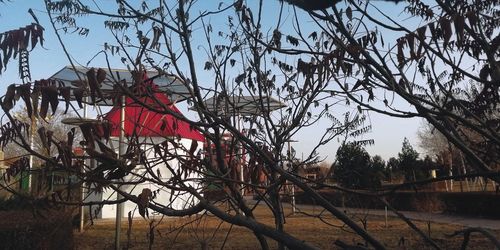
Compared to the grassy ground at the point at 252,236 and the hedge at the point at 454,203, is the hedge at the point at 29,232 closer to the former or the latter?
the grassy ground at the point at 252,236

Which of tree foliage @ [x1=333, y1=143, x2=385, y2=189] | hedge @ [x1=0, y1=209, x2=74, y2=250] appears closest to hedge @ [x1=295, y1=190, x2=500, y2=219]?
hedge @ [x1=0, y1=209, x2=74, y2=250]

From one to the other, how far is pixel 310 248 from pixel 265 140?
3293 mm

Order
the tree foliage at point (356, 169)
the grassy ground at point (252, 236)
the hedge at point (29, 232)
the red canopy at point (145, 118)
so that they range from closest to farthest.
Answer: the red canopy at point (145, 118) → the tree foliage at point (356, 169) → the hedge at point (29, 232) → the grassy ground at point (252, 236)

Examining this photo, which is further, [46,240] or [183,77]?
[46,240]

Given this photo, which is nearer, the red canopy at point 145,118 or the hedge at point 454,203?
the red canopy at point 145,118

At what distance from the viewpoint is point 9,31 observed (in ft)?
7.95

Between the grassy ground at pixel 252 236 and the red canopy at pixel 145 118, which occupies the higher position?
the red canopy at pixel 145 118

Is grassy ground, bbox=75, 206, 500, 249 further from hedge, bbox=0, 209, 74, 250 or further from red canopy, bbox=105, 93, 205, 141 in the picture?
red canopy, bbox=105, 93, 205, 141

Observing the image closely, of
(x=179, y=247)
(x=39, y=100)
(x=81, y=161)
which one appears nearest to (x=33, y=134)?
(x=81, y=161)

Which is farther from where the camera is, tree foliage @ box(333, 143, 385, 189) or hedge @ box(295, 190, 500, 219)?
hedge @ box(295, 190, 500, 219)

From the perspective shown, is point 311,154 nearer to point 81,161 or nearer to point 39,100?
point 81,161

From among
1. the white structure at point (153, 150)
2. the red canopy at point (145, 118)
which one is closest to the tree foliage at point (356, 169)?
the white structure at point (153, 150)

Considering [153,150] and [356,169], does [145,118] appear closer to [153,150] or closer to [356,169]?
[153,150]

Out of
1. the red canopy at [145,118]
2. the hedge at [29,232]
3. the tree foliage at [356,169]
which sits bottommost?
the hedge at [29,232]
